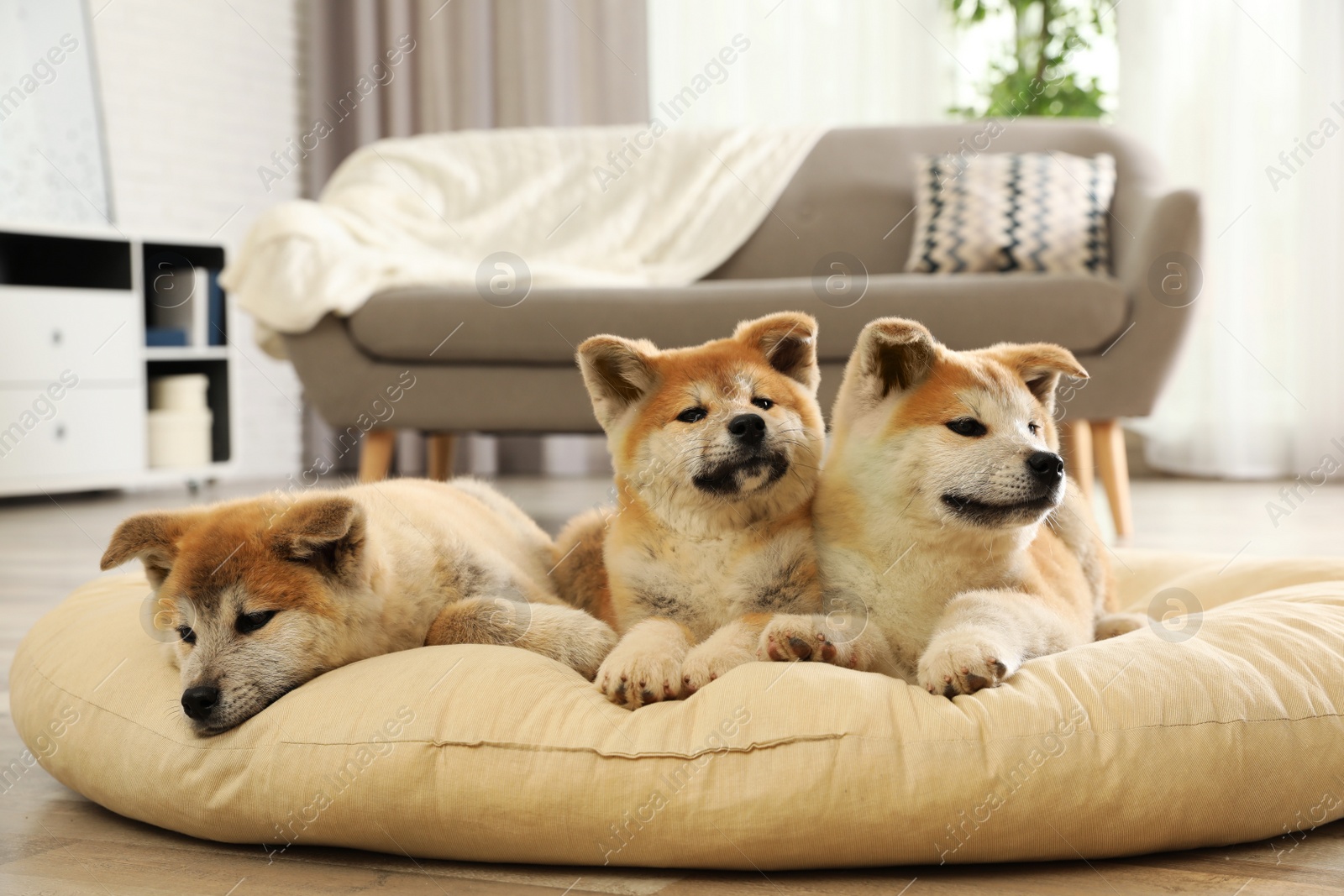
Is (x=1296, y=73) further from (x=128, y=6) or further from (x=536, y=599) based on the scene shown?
(x=128, y=6)

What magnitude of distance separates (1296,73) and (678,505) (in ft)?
15.2

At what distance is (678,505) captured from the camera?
1.61 metres

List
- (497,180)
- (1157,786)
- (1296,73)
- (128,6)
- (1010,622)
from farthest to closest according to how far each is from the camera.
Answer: (128,6)
(1296,73)
(497,180)
(1010,622)
(1157,786)

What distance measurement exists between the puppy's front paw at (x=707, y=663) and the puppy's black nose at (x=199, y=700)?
569 mm

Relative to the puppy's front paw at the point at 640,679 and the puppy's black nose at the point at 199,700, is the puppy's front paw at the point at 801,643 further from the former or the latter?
the puppy's black nose at the point at 199,700

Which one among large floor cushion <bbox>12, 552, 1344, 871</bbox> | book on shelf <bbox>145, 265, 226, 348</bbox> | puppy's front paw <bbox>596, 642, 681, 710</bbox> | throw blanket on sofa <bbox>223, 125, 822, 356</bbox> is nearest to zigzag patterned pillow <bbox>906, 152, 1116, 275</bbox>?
throw blanket on sofa <bbox>223, 125, 822, 356</bbox>

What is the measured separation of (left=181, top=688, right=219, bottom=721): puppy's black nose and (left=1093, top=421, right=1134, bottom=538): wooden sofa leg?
9.27 ft

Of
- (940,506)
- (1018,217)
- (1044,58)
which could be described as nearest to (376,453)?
(1018,217)

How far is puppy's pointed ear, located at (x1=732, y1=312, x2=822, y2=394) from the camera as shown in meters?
1.68

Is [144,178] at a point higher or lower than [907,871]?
higher

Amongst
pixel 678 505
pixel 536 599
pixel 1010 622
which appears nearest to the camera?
pixel 1010 622

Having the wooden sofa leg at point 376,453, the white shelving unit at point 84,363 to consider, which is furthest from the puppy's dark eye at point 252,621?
the white shelving unit at point 84,363

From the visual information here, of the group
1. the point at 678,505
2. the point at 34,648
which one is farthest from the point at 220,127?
the point at 678,505

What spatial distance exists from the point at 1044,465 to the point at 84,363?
4.69 m
